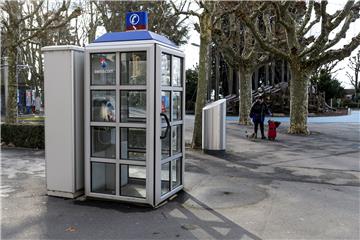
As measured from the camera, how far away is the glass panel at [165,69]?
5657 mm

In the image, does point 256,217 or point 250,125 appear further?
point 250,125

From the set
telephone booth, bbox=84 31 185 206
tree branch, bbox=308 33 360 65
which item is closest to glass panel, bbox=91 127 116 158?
telephone booth, bbox=84 31 185 206

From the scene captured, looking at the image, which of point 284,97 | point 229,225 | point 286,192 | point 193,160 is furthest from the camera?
point 284,97

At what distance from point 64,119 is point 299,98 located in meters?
12.5

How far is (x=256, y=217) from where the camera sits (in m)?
5.11

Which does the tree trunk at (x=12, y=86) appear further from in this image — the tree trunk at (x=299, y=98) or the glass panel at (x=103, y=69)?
the tree trunk at (x=299, y=98)

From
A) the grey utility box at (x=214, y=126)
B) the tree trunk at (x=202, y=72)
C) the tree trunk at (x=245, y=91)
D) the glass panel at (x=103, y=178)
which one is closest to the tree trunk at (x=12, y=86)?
A: the tree trunk at (x=202, y=72)

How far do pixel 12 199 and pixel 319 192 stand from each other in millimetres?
4927

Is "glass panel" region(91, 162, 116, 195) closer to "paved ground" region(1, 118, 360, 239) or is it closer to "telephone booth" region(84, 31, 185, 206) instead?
"telephone booth" region(84, 31, 185, 206)

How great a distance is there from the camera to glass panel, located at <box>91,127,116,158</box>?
586 centimetres

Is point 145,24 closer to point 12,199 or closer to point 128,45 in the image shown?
point 128,45

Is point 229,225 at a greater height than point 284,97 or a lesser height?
lesser

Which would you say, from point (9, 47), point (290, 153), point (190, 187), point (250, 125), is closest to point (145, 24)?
point (190, 187)

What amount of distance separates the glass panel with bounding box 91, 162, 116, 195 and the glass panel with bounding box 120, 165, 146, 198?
6.7 inches
